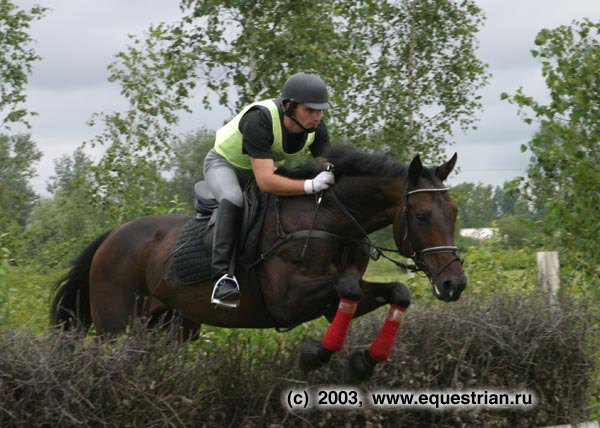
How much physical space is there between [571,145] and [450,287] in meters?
3.53

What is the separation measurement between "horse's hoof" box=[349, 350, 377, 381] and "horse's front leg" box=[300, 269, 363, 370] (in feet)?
0.43

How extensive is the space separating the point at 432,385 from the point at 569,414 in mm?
1196

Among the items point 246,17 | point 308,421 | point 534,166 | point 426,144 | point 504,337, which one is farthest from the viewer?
point 426,144

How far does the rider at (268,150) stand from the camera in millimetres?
5391

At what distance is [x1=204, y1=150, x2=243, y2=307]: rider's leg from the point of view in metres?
5.46

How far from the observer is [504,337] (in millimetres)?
5770

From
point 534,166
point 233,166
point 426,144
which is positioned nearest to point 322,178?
point 233,166

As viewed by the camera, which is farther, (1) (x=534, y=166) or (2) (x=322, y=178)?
(1) (x=534, y=166)

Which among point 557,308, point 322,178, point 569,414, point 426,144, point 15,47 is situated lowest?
point 569,414

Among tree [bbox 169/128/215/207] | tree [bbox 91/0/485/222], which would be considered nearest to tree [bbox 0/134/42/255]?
tree [bbox 91/0/485/222]

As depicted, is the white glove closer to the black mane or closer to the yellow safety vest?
the black mane

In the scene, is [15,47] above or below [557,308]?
above

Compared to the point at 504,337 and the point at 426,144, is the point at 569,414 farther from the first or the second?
the point at 426,144

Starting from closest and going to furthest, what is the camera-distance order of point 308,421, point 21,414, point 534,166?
1. point 21,414
2. point 308,421
3. point 534,166
